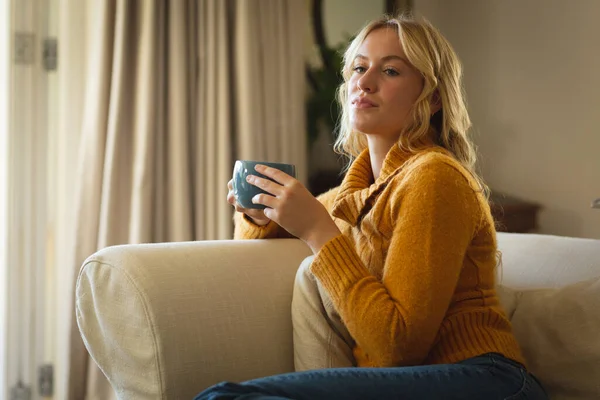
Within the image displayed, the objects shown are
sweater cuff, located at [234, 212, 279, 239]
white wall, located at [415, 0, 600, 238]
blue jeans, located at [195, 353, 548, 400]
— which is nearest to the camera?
blue jeans, located at [195, 353, 548, 400]

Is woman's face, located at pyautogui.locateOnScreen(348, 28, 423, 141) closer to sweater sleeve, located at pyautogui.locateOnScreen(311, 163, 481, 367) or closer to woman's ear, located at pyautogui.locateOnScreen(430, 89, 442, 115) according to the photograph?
woman's ear, located at pyautogui.locateOnScreen(430, 89, 442, 115)

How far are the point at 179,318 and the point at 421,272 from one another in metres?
0.44

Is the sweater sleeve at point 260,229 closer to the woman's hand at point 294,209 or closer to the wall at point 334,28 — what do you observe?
the woman's hand at point 294,209

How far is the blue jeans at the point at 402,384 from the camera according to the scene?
104cm

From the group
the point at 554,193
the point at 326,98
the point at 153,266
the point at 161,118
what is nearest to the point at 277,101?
the point at 326,98

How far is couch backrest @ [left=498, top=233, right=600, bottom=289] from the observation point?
1576 millimetres

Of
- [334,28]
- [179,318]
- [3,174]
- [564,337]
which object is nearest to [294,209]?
[179,318]

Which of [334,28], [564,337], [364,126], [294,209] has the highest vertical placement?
[334,28]

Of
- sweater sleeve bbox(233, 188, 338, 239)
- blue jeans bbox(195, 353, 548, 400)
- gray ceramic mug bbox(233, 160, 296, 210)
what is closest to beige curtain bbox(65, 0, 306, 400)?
sweater sleeve bbox(233, 188, 338, 239)

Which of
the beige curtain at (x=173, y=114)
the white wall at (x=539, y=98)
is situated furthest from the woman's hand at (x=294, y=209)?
the white wall at (x=539, y=98)

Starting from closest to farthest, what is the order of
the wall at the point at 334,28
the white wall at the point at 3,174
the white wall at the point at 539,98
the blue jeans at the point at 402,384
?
1. the blue jeans at the point at 402,384
2. the white wall at the point at 3,174
3. the white wall at the point at 539,98
4. the wall at the point at 334,28

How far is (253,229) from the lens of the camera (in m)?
1.69

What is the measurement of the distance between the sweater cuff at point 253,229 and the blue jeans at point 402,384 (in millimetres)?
571

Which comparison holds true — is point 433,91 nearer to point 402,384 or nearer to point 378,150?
point 378,150
